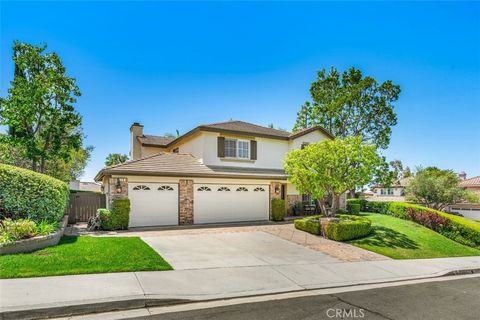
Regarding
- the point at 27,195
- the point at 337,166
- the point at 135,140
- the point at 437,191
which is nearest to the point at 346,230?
the point at 337,166

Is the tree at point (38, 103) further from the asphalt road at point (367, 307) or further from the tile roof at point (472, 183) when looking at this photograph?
the tile roof at point (472, 183)

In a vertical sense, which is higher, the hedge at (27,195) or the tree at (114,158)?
the tree at (114,158)

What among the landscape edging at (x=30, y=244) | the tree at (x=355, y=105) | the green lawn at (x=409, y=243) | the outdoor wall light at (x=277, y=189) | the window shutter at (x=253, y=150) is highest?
the tree at (x=355, y=105)

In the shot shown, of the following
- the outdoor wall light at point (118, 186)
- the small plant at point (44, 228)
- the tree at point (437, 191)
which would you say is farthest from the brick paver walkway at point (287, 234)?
the tree at point (437, 191)

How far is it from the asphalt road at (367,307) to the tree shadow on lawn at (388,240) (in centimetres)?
540

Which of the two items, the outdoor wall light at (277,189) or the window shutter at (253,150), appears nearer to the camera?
the outdoor wall light at (277,189)

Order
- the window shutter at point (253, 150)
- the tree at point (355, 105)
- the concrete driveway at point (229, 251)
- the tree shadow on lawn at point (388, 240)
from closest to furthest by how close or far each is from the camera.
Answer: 1. the concrete driveway at point (229, 251)
2. the tree shadow on lawn at point (388, 240)
3. the window shutter at point (253, 150)
4. the tree at point (355, 105)

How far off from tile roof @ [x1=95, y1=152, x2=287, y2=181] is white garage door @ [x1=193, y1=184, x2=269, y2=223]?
0.82 metres

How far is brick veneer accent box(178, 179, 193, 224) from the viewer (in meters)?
15.9

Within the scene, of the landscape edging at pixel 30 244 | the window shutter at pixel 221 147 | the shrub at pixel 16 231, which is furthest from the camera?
the window shutter at pixel 221 147

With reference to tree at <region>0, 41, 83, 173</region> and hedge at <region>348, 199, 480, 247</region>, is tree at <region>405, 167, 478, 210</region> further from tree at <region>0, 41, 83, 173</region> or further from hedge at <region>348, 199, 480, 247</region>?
tree at <region>0, 41, 83, 173</region>

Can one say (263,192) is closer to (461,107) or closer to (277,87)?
(277,87)

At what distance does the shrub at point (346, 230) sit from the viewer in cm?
1315

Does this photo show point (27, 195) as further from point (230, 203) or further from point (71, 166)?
point (71, 166)
